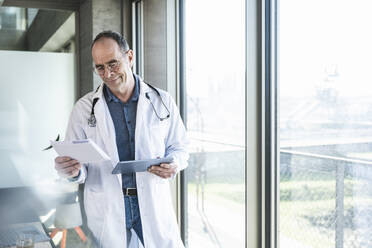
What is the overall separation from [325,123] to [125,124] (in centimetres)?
87

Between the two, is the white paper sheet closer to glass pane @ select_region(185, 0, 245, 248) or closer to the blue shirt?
the blue shirt

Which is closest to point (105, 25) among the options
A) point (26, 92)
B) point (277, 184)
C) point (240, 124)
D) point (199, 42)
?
point (26, 92)

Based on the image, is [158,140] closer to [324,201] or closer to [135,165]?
[135,165]

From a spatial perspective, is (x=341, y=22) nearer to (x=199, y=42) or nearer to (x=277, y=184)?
(x=277, y=184)

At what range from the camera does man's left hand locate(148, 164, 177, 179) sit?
1.92m

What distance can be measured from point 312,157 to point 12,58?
3220 millimetres

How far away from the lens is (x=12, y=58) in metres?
4.25

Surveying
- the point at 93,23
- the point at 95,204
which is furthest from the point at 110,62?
the point at 93,23

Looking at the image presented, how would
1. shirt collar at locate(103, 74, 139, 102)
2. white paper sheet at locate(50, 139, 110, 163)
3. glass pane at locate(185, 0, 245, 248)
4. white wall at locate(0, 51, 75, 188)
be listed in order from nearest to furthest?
white paper sheet at locate(50, 139, 110, 163), shirt collar at locate(103, 74, 139, 102), glass pane at locate(185, 0, 245, 248), white wall at locate(0, 51, 75, 188)

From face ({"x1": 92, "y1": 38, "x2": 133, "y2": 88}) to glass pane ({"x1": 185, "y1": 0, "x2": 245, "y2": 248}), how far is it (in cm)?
79

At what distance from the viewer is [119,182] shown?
77.5 inches

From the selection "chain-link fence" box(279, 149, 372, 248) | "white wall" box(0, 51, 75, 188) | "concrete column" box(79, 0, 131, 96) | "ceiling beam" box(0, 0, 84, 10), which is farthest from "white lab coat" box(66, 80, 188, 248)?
"ceiling beam" box(0, 0, 84, 10)

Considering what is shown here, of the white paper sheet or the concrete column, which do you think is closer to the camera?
the white paper sheet

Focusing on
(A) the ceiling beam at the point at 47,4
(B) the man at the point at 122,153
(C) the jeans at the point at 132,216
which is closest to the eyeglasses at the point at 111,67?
(B) the man at the point at 122,153
